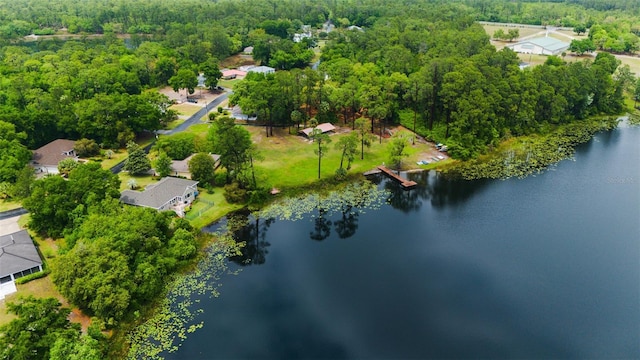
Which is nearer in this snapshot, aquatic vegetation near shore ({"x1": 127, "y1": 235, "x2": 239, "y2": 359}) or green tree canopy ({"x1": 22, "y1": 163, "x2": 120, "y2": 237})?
aquatic vegetation near shore ({"x1": 127, "y1": 235, "x2": 239, "y2": 359})

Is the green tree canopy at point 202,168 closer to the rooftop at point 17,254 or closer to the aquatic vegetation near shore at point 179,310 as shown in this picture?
the aquatic vegetation near shore at point 179,310

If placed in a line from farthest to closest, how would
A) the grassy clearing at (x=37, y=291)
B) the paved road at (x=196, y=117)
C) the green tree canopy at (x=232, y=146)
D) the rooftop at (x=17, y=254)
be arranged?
the paved road at (x=196, y=117), the green tree canopy at (x=232, y=146), the rooftop at (x=17, y=254), the grassy clearing at (x=37, y=291)

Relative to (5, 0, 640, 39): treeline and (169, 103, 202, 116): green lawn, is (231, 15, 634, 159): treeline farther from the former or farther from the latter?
(5, 0, 640, 39): treeline

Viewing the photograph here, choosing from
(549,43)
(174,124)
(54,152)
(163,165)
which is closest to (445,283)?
(163,165)

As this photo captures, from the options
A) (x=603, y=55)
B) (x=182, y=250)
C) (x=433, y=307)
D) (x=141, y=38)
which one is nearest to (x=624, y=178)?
(x=433, y=307)

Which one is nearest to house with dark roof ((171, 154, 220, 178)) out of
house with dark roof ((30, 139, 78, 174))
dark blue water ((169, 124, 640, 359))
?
dark blue water ((169, 124, 640, 359))

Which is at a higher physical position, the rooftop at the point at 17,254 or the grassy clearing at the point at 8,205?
the rooftop at the point at 17,254

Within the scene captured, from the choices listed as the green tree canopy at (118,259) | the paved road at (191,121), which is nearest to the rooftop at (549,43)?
the paved road at (191,121)
